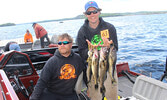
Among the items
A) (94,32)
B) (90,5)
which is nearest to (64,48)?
(94,32)

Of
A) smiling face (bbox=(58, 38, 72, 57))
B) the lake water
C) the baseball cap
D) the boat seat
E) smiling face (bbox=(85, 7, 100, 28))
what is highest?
the baseball cap

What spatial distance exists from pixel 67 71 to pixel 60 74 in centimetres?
16

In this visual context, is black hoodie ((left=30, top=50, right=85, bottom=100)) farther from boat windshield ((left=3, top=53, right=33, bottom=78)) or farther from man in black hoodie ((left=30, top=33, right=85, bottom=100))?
boat windshield ((left=3, top=53, right=33, bottom=78))

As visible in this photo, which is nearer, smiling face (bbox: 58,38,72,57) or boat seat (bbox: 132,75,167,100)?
boat seat (bbox: 132,75,167,100)

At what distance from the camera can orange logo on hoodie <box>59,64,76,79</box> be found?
311 cm

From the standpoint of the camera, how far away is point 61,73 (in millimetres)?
3102

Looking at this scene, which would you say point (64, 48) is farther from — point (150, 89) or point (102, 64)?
point (150, 89)

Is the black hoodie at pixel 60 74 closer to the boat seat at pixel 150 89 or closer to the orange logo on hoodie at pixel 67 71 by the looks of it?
the orange logo on hoodie at pixel 67 71

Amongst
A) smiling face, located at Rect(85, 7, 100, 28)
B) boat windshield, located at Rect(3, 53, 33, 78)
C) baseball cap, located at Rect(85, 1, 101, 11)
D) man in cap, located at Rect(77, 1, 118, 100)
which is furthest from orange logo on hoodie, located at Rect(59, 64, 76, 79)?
boat windshield, located at Rect(3, 53, 33, 78)

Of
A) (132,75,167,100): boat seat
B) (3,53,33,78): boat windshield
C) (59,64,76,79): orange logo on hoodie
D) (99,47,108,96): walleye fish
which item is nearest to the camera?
(132,75,167,100): boat seat

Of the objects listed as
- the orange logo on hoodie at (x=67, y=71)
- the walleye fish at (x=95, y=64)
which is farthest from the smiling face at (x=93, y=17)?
the orange logo on hoodie at (x=67, y=71)

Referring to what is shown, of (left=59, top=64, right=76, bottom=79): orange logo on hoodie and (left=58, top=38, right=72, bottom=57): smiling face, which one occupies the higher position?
(left=58, top=38, right=72, bottom=57): smiling face

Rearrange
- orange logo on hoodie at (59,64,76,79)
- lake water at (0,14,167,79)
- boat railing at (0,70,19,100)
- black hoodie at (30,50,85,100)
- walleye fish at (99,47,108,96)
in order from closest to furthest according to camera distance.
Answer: boat railing at (0,70,19,100) → walleye fish at (99,47,108,96) → black hoodie at (30,50,85,100) → orange logo on hoodie at (59,64,76,79) → lake water at (0,14,167,79)

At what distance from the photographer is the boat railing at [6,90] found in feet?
8.11
